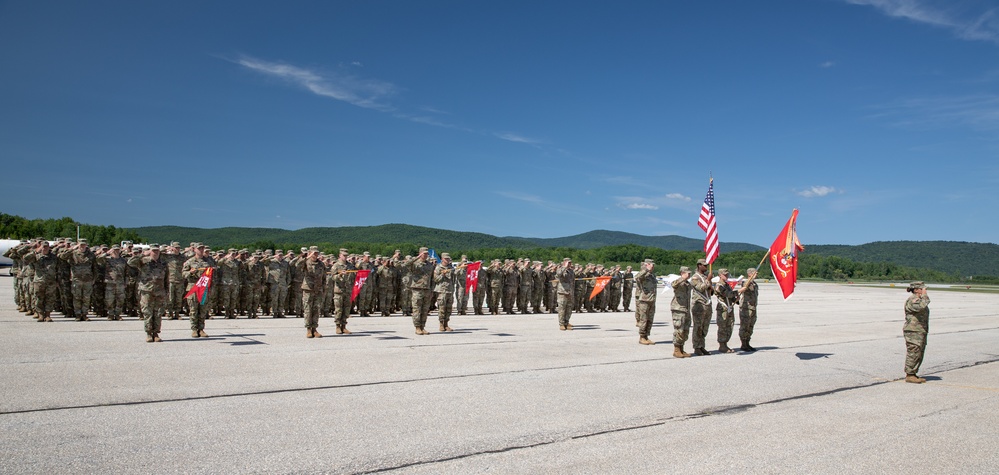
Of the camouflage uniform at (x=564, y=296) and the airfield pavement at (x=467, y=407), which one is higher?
the camouflage uniform at (x=564, y=296)

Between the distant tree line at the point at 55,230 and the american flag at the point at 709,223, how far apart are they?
74570 mm

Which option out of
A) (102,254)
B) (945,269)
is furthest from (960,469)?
(945,269)

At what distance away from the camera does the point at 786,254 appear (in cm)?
1296

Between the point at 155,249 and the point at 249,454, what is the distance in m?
8.57

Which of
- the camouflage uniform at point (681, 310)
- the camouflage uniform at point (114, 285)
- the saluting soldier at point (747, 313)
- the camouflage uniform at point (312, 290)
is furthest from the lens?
the camouflage uniform at point (114, 285)

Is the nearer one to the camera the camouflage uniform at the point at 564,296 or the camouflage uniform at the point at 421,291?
the camouflage uniform at the point at 421,291

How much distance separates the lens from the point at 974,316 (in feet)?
94.8

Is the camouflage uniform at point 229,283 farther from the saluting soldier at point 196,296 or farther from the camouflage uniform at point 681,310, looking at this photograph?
the camouflage uniform at point 681,310

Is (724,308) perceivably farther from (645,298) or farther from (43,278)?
(43,278)

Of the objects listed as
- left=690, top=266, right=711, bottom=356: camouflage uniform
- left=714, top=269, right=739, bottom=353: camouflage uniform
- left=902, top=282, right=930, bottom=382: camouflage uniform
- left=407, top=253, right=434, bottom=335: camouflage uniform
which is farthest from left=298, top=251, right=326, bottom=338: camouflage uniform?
left=902, top=282, right=930, bottom=382: camouflage uniform

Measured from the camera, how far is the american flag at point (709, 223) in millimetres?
16328

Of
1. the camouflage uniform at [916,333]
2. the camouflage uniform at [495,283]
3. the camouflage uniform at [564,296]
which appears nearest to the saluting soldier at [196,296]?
the camouflage uniform at [564,296]

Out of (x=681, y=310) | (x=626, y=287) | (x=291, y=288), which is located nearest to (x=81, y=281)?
(x=291, y=288)

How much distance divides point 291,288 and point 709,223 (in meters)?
12.5
